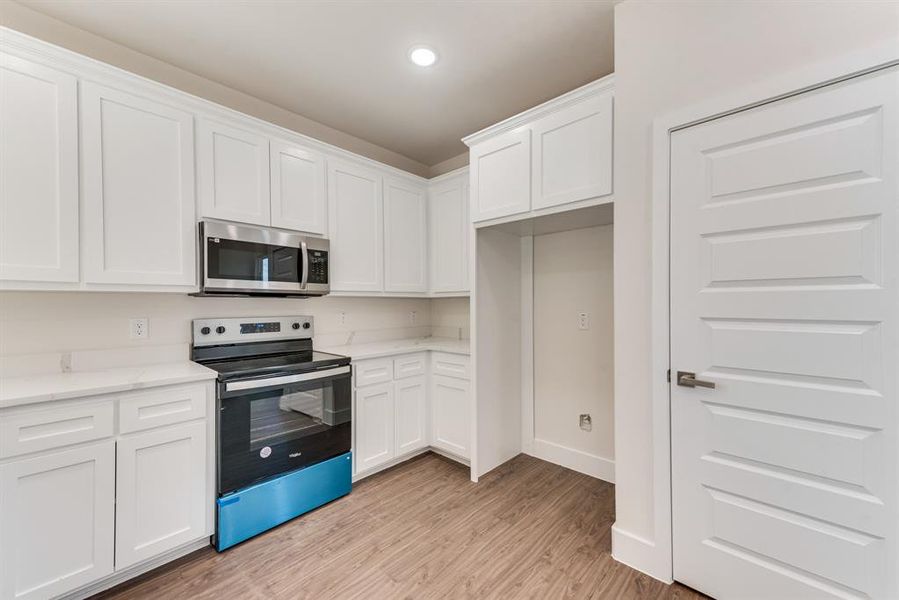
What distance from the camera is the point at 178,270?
2070mm

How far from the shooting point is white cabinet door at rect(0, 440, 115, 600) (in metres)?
1.44

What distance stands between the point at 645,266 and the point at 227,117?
2.64 metres

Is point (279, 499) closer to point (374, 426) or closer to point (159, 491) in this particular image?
point (159, 491)

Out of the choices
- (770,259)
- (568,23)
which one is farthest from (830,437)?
(568,23)

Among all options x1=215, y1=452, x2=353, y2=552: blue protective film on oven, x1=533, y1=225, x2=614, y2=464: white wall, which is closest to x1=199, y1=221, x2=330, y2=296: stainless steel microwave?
x1=215, y1=452, x2=353, y2=552: blue protective film on oven

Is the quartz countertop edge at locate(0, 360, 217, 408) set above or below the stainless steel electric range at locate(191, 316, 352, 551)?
above

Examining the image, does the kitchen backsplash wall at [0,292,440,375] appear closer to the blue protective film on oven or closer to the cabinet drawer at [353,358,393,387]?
the cabinet drawer at [353,358,393,387]

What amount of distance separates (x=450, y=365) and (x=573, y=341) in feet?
3.40

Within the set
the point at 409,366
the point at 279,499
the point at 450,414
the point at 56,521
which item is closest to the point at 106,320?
the point at 56,521

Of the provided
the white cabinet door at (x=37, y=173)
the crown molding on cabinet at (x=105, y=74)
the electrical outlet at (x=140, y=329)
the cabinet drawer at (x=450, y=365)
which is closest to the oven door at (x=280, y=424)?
the electrical outlet at (x=140, y=329)

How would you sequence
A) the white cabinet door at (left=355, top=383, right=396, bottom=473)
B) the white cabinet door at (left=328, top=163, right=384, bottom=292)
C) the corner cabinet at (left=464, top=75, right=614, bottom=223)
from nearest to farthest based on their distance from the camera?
the corner cabinet at (left=464, top=75, right=614, bottom=223) → the white cabinet door at (left=355, top=383, right=396, bottom=473) → the white cabinet door at (left=328, top=163, right=384, bottom=292)

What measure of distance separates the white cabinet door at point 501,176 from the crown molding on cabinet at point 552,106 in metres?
0.05

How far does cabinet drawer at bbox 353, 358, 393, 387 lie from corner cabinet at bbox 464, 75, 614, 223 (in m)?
1.35

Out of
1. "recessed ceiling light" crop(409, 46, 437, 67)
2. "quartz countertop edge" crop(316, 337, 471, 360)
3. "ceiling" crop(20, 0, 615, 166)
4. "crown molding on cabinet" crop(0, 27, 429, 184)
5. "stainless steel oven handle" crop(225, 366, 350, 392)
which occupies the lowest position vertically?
"stainless steel oven handle" crop(225, 366, 350, 392)
